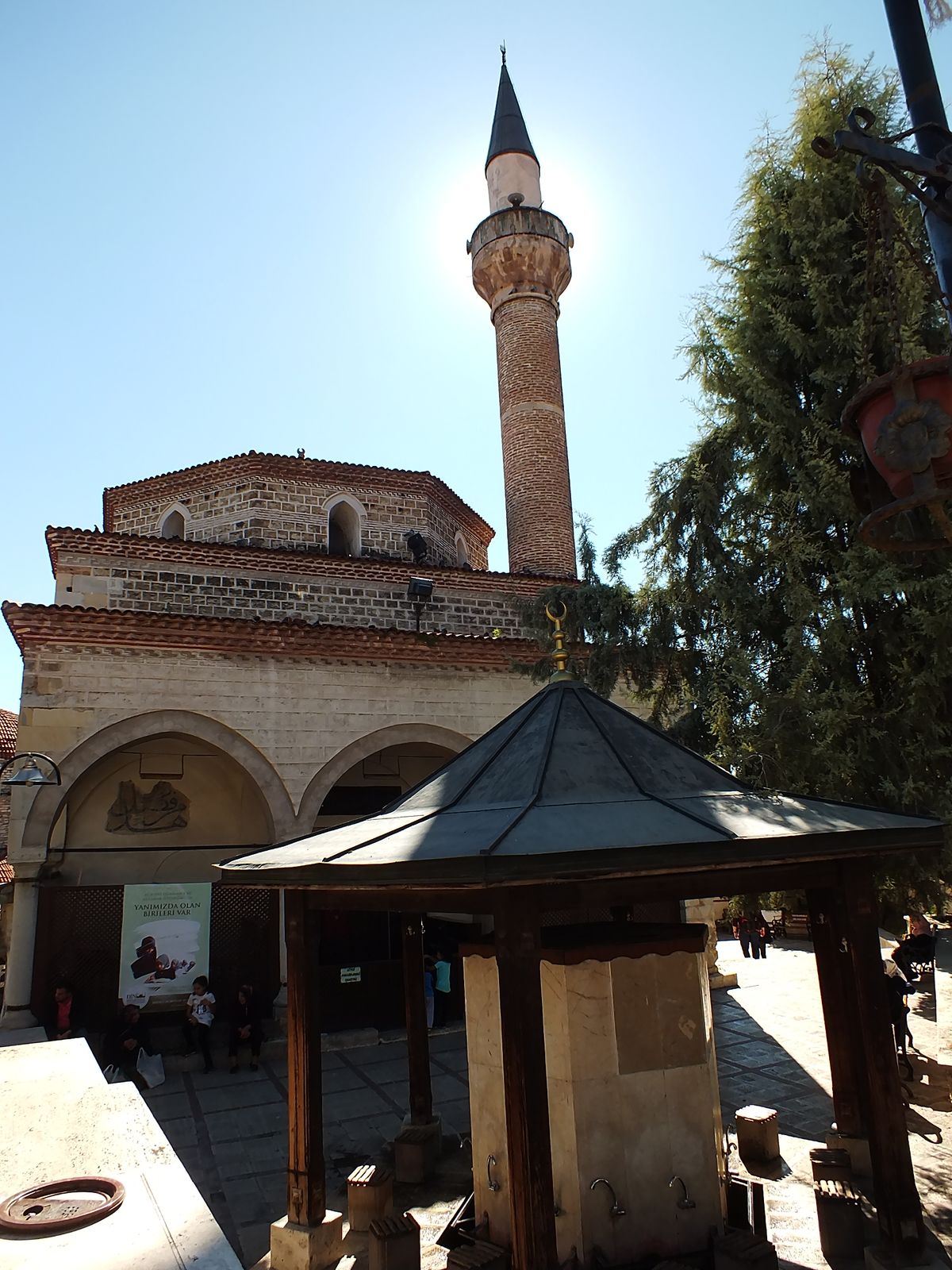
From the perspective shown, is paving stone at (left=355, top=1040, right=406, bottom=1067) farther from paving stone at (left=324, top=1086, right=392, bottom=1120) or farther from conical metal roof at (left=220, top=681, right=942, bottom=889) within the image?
conical metal roof at (left=220, top=681, right=942, bottom=889)

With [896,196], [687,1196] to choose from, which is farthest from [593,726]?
[896,196]

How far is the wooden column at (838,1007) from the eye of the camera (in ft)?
14.8

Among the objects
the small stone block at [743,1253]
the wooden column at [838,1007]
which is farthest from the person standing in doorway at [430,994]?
the small stone block at [743,1253]

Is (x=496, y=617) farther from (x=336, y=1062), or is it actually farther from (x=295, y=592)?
Answer: (x=336, y=1062)

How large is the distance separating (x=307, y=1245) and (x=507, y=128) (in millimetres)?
20478

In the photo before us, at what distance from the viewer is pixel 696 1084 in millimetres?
4207

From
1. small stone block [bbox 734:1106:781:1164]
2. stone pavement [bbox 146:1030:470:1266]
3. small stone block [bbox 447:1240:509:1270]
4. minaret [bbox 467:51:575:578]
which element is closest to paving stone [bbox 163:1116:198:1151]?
stone pavement [bbox 146:1030:470:1266]

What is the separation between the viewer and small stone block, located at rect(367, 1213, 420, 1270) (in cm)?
420

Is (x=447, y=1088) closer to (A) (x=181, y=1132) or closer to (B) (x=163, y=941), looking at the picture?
(A) (x=181, y=1132)

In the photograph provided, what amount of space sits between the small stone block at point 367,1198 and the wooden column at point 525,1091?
1.99 meters

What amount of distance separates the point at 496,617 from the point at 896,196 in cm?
867

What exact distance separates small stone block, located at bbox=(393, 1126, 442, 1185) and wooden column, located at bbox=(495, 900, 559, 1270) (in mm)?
2964

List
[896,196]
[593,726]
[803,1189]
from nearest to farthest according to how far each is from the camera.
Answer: [593,726] → [803,1189] → [896,196]

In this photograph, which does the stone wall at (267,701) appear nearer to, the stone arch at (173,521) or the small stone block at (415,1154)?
the small stone block at (415,1154)
